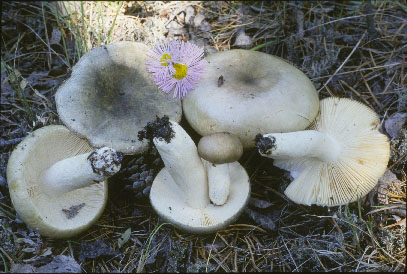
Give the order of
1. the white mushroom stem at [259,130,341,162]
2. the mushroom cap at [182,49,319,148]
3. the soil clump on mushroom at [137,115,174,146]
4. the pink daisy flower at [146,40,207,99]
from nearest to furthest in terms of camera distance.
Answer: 1. the soil clump on mushroom at [137,115,174,146]
2. the white mushroom stem at [259,130,341,162]
3. the mushroom cap at [182,49,319,148]
4. the pink daisy flower at [146,40,207,99]

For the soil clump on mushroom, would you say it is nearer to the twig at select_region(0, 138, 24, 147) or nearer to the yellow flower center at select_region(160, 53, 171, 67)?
the yellow flower center at select_region(160, 53, 171, 67)

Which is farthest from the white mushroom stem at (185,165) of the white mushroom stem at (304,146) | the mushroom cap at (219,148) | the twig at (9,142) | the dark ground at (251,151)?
the twig at (9,142)

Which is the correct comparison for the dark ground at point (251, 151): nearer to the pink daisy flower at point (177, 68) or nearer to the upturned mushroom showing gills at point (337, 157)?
the upturned mushroom showing gills at point (337, 157)

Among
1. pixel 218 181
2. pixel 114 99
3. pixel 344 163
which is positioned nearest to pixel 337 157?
pixel 344 163

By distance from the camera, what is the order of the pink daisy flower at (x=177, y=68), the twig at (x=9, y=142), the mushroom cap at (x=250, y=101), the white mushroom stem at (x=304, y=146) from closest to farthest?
the white mushroom stem at (x=304, y=146), the mushroom cap at (x=250, y=101), the pink daisy flower at (x=177, y=68), the twig at (x=9, y=142)

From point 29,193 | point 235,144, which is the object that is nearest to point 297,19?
point 235,144

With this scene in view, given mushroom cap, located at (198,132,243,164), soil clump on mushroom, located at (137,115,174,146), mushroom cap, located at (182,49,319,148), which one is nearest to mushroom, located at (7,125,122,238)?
soil clump on mushroom, located at (137,115,174,146)
